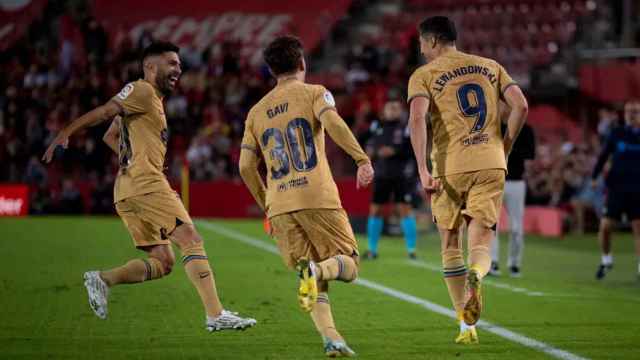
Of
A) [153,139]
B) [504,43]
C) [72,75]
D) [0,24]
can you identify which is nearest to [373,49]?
[504,43]

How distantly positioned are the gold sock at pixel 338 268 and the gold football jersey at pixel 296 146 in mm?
342

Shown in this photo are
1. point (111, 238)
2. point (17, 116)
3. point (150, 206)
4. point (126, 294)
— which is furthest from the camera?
point (17, 116)

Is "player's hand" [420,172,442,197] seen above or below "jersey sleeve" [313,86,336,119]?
below

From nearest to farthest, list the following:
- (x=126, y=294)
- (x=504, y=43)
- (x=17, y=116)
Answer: (x=126, y=294) → (x=504, y=43) → (x=17, y=116)

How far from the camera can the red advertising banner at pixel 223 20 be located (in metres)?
35.3

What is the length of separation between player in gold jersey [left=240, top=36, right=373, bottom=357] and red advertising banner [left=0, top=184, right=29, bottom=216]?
23.5m

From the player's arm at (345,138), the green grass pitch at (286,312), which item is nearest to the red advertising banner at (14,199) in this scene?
the green grass pitch at (286,312)

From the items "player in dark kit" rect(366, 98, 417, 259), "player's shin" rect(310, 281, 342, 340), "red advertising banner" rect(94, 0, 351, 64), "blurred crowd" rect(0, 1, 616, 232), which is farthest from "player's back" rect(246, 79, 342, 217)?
"red advertising banner" rect(94, 0, 351, 64)

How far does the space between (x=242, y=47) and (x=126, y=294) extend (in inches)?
944

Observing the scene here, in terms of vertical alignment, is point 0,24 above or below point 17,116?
above

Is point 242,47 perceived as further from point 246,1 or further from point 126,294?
point 126,294

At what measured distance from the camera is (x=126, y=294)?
11977 millimetres

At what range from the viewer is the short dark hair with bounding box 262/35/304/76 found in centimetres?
755

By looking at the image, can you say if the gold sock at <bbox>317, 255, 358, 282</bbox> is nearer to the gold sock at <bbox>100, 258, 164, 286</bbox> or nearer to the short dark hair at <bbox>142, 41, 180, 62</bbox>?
the gold sock at <bbox>100, 258, 164, 286</bbox>
